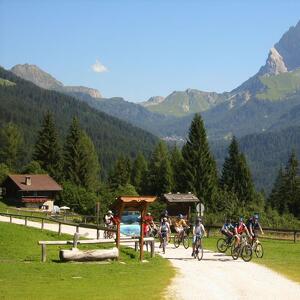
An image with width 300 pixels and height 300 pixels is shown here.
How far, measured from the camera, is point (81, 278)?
20.3 meters

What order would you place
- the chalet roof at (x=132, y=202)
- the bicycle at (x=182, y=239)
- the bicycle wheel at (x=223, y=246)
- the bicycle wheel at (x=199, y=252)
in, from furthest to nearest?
the bicycle at (x=182, y=239), the bicycle wheel at (x=223, y=246), the bicycle wheel at (x=199, y=252), the chalet roof at (x=132, y=202)

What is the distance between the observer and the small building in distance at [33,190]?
9175 centimetres

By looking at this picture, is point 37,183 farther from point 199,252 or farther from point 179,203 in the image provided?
point 199,252

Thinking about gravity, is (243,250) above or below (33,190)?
below

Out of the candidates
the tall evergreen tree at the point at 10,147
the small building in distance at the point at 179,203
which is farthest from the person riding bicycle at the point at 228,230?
the tall evergreen tree at the point at 10,147

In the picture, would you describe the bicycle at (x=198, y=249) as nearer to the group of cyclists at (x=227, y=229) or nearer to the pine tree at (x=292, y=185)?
the group of cyclists at (x=227, y=229)

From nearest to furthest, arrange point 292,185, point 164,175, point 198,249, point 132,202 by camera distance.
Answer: point 132,202, point 198,249, point 164,175, point 292,185

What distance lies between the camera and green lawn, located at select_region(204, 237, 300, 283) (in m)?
24.0

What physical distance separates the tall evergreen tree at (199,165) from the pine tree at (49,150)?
26227mm

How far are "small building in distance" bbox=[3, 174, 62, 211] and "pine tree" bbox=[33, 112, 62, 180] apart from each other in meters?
8.01

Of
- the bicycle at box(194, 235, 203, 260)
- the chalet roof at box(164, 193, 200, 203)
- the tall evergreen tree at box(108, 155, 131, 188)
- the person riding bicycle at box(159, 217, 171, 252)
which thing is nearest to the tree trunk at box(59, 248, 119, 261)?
the bicycle at box(194, 235, 203, 260)

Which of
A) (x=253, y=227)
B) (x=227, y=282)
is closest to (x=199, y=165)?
(x=253, y=227)

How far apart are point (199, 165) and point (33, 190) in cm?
2714

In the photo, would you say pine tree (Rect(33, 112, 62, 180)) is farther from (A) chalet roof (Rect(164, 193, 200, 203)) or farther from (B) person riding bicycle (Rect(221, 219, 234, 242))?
(B) person riding bicycle (Rect(221, 219, 234, 242))
